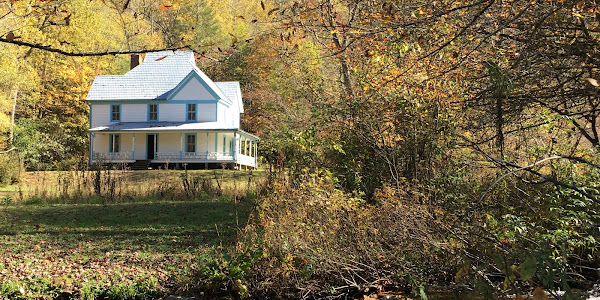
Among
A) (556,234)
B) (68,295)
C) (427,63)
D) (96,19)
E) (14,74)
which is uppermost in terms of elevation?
(96,19)

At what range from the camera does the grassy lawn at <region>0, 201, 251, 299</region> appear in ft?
21.6

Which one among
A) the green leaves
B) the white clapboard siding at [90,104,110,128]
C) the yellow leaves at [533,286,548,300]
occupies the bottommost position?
the yellow leaves at [533,286,548,300]

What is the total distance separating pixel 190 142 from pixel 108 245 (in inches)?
1020

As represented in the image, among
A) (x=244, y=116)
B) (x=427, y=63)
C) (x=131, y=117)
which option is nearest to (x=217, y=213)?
(x=427, y=63)

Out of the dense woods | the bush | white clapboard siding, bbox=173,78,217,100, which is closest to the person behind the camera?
the dense woods

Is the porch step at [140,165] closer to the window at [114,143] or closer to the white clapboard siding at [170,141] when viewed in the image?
the white clapboard siding at [170,141]

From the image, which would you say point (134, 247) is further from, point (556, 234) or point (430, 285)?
point (556, 234)

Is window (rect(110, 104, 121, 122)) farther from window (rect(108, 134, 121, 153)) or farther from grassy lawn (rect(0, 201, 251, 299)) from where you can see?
grassy lawn (rect(0, 201, 251, 299))

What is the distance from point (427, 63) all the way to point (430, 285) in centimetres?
370

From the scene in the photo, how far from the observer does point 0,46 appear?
25.2 m

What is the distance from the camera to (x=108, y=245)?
884cm

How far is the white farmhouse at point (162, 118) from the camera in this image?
33188 mm

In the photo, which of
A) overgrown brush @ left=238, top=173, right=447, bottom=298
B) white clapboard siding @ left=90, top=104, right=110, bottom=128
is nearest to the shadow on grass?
overgrown brush @ left=238, top=173, right=447, bottom=298

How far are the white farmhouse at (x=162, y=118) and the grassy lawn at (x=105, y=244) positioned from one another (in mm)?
19342
